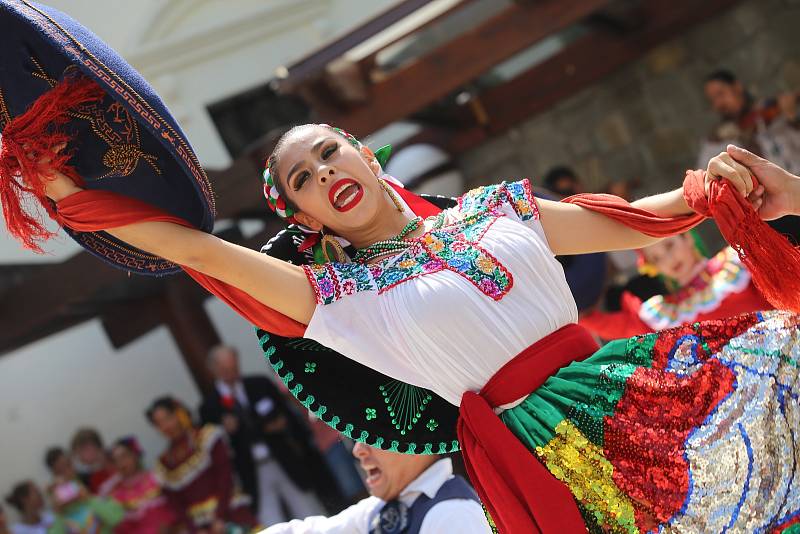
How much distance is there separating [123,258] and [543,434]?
37.1 inches

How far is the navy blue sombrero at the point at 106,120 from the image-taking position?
1967 millimetres

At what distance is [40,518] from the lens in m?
6.40

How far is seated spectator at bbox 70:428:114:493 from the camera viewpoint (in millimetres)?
→ 6567

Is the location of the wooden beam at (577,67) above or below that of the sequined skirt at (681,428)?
above

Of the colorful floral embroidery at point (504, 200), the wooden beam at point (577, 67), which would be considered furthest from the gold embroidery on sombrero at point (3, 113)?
the wooden beam at point (577, 67)

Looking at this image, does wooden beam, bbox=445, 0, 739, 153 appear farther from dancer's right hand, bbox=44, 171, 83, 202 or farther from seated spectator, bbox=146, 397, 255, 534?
dancer's right hand, bbox=44, 171, 83, 202

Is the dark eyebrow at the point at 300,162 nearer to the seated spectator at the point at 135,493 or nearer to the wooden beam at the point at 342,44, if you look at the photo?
the wooden beam at the point at 342,44

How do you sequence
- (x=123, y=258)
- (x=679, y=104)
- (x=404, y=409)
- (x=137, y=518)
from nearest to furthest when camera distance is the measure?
(x=123, y=258), (x=404, y=409), (x=137, y=518), (x=679, y=104)

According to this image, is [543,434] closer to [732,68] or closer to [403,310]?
[403,310]

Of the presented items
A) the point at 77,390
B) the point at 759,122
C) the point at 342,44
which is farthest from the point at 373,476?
the point at 77,390

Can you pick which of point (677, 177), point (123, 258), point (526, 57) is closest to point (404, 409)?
point (123, 258)

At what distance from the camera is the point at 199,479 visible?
6.17m

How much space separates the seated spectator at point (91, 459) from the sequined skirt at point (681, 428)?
16.3 feet

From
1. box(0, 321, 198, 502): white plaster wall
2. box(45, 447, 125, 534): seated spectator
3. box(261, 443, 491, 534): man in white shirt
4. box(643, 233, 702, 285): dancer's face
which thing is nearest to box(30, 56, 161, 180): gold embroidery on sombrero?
box(261, 443, 491, 534): man in white shirt
